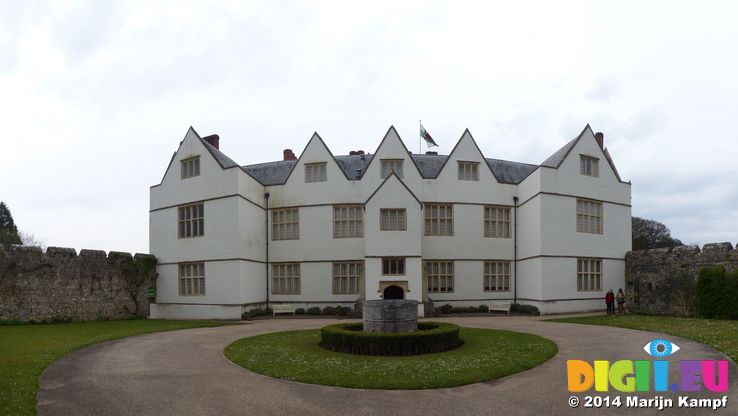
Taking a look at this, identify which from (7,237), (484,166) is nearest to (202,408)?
(484,166)

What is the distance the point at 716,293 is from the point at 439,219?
51.4 feet

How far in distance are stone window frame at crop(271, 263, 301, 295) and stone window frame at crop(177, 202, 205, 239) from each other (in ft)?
18.3

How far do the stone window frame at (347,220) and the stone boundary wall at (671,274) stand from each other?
58.2 ft

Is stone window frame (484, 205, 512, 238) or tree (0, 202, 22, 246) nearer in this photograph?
stone window frame (484, 205, 512, 238)

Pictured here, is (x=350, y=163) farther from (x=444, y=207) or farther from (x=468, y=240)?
(x=468, y=240)

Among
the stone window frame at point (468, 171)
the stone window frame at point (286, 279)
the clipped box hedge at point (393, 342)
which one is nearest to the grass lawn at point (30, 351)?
the stone window frame at point (286, 279)

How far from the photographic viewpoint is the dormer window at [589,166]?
31.5m

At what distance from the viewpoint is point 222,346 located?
16.8 meters

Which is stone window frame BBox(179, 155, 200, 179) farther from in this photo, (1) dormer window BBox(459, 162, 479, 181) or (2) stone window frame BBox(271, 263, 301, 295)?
(1) dormer window BBox(459, 162, 479, 181)

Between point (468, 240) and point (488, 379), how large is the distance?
71.8 feet

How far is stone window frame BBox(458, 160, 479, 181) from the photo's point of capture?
33062 millimetres

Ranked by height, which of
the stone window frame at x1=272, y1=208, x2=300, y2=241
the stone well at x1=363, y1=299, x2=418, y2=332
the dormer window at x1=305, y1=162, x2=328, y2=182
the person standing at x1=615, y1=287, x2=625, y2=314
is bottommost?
the person standing at x1=615, y1=287, x2=625, y2=314

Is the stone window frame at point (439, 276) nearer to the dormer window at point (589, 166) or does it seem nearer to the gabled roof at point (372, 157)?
the gabled roof at point (372, 157)

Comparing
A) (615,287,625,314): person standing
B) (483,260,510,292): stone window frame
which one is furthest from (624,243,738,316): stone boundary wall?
(483,260,510,292): stone window frame
